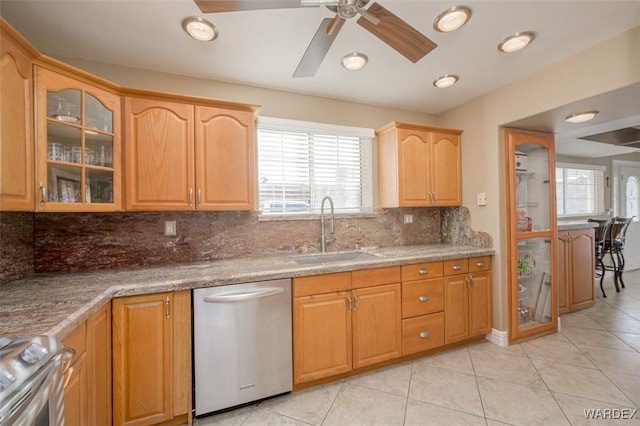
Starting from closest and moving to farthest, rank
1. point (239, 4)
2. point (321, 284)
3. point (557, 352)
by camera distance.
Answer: point (239, 4) < point (321, 284) < point (557, 352)

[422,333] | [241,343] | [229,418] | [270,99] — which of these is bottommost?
[229,418]

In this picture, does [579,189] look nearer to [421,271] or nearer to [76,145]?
[421,271]

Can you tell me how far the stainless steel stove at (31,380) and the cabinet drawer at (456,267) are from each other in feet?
8.06

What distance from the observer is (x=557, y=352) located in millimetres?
2375

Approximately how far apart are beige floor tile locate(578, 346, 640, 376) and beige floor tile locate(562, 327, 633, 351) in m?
0.09

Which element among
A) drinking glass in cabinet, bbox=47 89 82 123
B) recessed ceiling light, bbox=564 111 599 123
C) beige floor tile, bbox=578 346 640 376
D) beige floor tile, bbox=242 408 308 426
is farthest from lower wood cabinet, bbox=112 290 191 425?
recessed ceiling light, bbox=564 111 599 123

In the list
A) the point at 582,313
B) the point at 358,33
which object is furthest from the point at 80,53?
the point at 582,313

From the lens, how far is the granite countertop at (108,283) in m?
1.04

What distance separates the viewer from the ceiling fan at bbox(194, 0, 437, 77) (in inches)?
44.3

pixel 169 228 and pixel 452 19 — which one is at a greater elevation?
pixel 452 19

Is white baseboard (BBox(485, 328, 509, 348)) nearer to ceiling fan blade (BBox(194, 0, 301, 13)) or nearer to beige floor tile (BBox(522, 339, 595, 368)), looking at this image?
beige floor tile (BBox(522, 339, 595, 368))

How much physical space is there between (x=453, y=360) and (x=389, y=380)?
663 millimetres

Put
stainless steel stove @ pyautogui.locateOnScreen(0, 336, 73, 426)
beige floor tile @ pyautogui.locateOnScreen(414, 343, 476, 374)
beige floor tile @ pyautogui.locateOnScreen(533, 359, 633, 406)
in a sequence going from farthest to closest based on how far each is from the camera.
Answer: beige floor tile @ pyautogui.locateOnScreen(414, 343, 476, 374) < beige floor tile @ pyautogui.locateOnScreen(533, 359, 633, 406) < stainless steel stove @ pyautogui.locateOnScreen(0, 336, 73, 426)

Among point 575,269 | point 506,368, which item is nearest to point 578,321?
point 575,269
